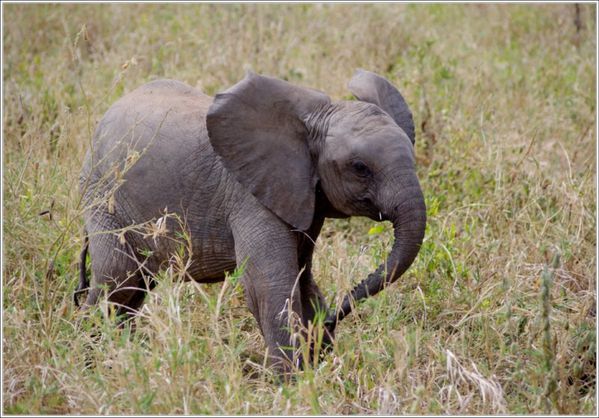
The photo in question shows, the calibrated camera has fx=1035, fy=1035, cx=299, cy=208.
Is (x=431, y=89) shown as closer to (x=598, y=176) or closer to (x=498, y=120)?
(x=498, y=120)

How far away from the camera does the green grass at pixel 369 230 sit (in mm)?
4227

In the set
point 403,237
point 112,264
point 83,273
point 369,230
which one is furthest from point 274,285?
point 369,230

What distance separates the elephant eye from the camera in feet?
14.8

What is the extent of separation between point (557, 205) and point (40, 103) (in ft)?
12.7

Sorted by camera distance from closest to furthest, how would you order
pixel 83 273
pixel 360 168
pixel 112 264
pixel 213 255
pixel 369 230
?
pixel 360 168 → pixel 213 255 → pixel 112 264 → pixel 83 273 → pixel 369 230

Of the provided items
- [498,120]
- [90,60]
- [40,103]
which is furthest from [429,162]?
[90,60]

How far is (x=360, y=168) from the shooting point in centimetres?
452

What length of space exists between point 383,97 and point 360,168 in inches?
25.1

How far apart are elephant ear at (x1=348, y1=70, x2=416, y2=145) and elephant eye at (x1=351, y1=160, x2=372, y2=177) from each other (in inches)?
18.6

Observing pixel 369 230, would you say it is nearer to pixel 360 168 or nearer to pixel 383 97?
pixel 383 97

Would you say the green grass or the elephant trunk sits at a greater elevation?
the elephant trunk

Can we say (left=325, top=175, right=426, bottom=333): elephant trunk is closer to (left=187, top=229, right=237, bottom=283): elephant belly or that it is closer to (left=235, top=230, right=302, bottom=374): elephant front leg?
(left=235, top=230, right=302, bottom=374): elephant front leg

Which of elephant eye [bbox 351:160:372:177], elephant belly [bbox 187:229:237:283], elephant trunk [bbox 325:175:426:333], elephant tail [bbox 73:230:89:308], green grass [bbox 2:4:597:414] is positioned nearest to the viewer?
green grass [bbox 2:4:597:414]

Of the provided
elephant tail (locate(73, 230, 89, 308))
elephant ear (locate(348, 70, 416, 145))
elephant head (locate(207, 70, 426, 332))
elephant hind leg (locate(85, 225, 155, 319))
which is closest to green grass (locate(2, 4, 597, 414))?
elephant tail (locate(73, 230, 89, 308))
